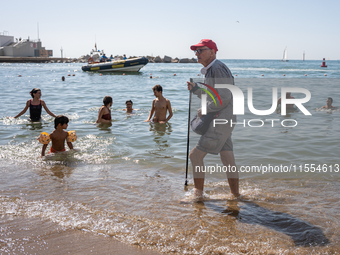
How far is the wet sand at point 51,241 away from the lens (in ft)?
9.55

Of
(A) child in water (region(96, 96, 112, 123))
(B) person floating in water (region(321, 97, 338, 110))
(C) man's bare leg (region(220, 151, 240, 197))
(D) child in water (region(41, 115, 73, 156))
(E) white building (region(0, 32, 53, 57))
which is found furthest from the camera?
(E) white building (region(0, 32, 53, 57))

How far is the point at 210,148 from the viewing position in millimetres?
3701

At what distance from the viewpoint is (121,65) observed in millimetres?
38688

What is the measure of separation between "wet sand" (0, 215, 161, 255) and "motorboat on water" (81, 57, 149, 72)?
3635cm

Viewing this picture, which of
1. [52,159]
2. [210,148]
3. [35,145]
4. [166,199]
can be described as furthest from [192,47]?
[35,145]

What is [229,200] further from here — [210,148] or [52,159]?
[52,159]

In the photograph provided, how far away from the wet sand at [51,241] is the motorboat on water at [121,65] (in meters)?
36.4

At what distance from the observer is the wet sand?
9.55 feet

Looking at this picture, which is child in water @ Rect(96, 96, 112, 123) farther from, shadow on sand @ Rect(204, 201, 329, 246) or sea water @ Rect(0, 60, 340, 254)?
shadow on sand @ Rect(204, 201, 329, 246)

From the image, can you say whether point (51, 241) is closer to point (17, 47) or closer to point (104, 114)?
point (104, 114)

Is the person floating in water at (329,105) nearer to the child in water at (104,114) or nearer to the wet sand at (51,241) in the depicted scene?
the child in water at (104,114)

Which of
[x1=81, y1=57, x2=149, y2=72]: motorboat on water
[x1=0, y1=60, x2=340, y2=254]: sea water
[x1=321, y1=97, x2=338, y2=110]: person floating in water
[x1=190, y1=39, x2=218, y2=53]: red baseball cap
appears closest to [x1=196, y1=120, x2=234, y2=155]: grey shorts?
[x1=0, y1=60, x2=340, y2=254]: sea water

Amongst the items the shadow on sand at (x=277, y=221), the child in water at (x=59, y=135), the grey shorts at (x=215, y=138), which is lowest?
the shadow on sand at (x=277, y=221)

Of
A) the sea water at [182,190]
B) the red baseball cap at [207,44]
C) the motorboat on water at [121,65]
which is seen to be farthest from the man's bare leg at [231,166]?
the motorboat on water at [121,65]
